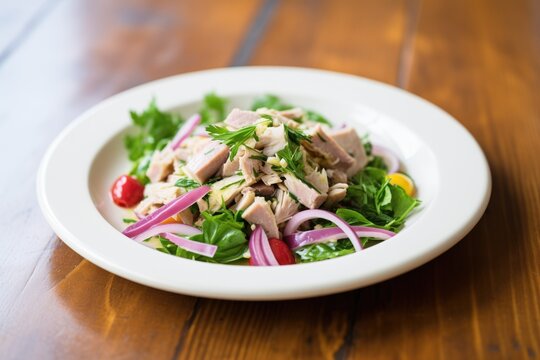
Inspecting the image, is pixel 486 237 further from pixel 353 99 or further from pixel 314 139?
pixel 353 99

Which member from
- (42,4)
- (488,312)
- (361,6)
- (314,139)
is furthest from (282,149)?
(42,4)

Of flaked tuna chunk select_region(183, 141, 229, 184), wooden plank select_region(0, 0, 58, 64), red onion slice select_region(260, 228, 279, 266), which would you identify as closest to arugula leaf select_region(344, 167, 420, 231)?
red onion slice select_region(260, 228, 279, 266)

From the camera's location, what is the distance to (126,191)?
3461 millimetres

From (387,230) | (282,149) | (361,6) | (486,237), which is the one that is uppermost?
(282,149)

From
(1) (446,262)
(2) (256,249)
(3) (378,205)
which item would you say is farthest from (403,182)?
(2) (256,249)

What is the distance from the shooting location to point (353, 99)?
414 cm

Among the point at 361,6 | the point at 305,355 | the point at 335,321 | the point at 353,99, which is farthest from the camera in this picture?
the point at 361,6

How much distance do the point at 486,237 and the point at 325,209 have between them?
29.6 inches

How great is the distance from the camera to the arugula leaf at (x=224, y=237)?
9.59 ft

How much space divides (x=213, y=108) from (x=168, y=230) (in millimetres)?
1334

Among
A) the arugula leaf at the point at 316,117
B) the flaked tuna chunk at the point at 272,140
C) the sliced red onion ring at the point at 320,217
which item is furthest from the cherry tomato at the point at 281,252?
the arugula leaf at the point at 316,117

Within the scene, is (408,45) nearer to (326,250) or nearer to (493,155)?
(493,155)

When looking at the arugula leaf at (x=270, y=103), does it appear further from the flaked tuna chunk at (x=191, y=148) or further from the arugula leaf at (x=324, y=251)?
the arugula leaf at (x=324, y=251)

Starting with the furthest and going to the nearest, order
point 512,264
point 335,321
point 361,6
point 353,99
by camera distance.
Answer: point 361,6, point 353,99, point 512,264, point 335,321
